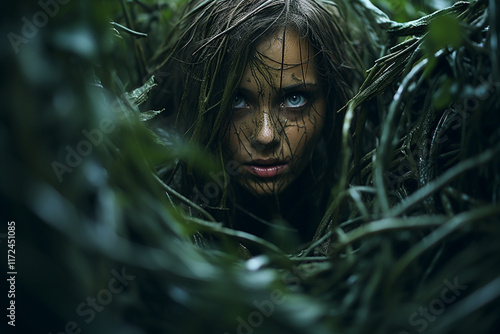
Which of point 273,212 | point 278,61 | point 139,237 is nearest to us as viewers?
point 139,237

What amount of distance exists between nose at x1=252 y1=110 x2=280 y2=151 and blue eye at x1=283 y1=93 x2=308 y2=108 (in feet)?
0.17

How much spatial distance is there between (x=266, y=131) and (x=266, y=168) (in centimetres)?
10

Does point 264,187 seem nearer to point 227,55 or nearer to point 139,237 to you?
point 227,55

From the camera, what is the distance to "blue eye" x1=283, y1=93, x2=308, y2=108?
2.80 feet

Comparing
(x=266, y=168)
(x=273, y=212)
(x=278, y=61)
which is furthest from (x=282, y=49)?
(x=273, y=212)

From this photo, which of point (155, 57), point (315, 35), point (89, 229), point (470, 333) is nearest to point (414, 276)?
point (470, 333)

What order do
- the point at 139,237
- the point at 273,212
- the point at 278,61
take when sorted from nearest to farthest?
1. the point at 139,237
2. the point at 278,61
3. the point at 273,212

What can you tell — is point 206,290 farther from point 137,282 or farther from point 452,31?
point 452,31

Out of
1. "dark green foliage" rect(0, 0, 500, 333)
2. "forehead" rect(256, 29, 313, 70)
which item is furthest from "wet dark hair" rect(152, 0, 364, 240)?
"dark green foliage" rect(0, 0, 500, 333)

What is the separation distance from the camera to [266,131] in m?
0.81

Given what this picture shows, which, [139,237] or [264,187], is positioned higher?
[139,237]

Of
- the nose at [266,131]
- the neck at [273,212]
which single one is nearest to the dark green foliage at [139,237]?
the nose at [266,131]

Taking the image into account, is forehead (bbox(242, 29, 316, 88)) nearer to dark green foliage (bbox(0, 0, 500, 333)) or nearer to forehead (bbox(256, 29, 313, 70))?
forehead (bbox(256, 29, 313, 70))

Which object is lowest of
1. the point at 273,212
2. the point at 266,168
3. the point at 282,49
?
the point at 273,212
